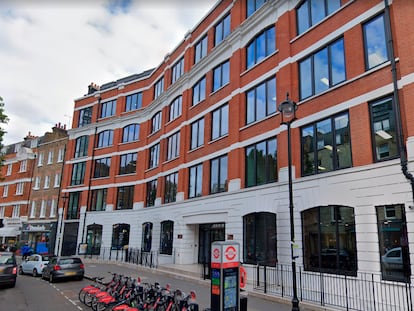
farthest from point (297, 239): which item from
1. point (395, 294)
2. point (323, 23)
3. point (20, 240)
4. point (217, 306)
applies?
point (20, 240)

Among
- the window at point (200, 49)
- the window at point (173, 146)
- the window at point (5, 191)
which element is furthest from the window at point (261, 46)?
the window at point (5, 191)

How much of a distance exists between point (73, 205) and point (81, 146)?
6.75 metres

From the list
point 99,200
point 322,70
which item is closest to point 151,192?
point 99,200

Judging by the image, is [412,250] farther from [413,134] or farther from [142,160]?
[142,160]

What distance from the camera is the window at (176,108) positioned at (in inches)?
998

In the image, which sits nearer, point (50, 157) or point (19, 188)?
point (50, 157)

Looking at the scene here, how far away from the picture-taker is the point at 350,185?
443 inches

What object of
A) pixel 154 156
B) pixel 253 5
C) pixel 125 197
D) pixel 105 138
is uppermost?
pixel 253 5

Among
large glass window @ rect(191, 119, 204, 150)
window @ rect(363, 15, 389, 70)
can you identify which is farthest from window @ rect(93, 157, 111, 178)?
window @ rect(363, 15, 389, 70)

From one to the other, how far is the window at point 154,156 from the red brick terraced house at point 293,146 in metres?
0.20

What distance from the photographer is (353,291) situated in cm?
1048

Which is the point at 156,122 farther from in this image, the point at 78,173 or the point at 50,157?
the point at 50,157

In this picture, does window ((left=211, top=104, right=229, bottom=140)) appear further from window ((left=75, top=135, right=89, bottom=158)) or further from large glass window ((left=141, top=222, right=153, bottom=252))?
window ((left=75, top=135, right=89, bottom=158))

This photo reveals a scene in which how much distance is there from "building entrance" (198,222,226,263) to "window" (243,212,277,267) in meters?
3.55
